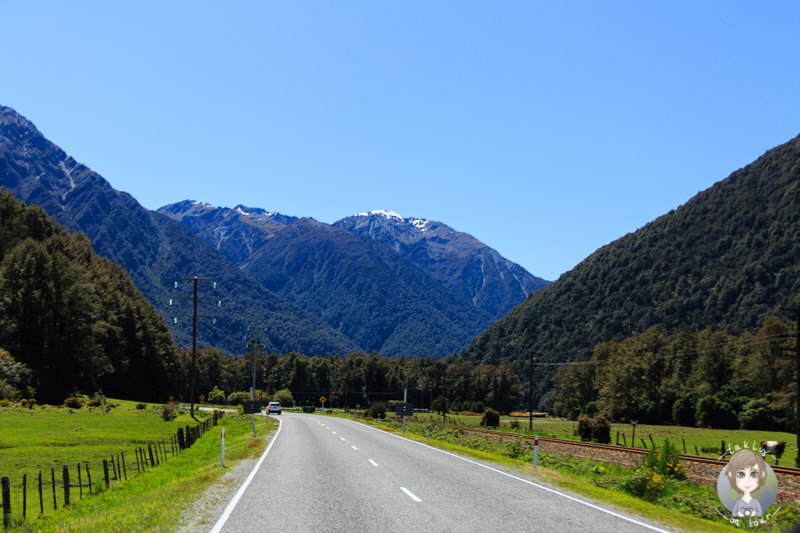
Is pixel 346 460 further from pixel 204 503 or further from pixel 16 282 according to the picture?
pixel 16 282

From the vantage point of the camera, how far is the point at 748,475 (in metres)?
12.0

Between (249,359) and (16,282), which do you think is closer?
(16,282)

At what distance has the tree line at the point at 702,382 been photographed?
74.7 meters

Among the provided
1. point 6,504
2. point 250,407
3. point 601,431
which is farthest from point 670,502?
point 601,431

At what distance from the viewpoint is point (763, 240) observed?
7116 inches

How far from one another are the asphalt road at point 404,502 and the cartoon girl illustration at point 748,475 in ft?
6.01

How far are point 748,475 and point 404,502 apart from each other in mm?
6773

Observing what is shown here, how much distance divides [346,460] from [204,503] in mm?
10545

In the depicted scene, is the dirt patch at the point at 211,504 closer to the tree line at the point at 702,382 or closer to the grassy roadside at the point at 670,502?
the grassy roadside at the point at 670,502

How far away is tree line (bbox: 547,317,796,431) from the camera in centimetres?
7466

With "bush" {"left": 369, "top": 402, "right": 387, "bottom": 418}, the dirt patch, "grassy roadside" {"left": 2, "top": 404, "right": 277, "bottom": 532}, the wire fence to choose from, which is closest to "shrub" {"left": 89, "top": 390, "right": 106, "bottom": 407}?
"bush" {"left": 369, "top": 402, "right": 387, "bottom": 418}

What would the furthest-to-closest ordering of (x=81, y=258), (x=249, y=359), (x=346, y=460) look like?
(x=249, y=359) < (x=81, y=258) < (x=346, y=460)

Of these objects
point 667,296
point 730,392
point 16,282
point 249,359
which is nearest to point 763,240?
point 667,296

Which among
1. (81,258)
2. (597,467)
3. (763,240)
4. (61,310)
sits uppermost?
(763,240)
